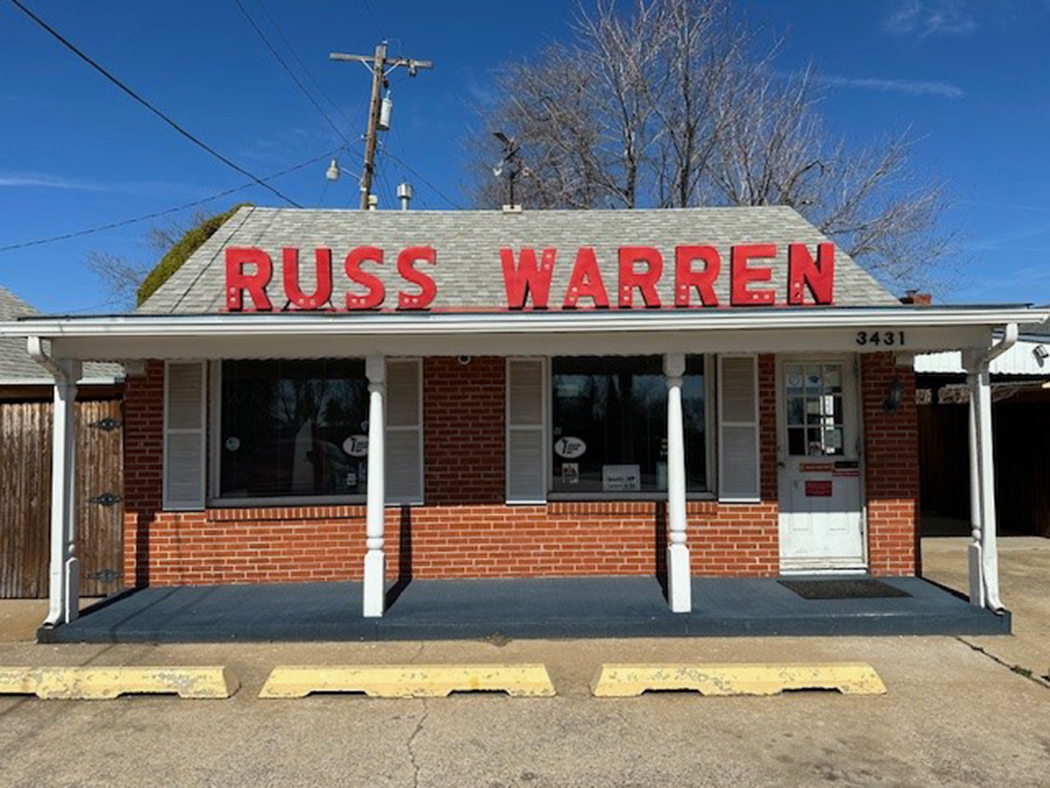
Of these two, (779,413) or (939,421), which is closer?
(779,413)

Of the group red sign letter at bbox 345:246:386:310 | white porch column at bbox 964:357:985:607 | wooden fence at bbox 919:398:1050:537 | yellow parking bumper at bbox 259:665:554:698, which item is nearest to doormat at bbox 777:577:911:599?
white porch column at bbox 964:357:985:607

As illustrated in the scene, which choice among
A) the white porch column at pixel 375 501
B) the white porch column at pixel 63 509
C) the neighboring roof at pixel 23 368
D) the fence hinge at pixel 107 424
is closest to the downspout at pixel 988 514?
the white porch column at pixel 375 501

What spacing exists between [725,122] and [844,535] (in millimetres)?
15404

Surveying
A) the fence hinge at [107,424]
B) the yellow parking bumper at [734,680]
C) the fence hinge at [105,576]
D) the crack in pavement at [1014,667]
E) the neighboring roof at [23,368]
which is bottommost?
the crack in pavement at [1014,667]

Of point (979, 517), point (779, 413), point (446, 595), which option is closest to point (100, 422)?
point (446, 595)

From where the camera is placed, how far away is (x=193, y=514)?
26.2 ft

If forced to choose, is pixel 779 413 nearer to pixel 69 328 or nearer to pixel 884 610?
pixel 884 610

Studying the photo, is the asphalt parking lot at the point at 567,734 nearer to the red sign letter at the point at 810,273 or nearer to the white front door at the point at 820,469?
the white front door at the point at 820,469

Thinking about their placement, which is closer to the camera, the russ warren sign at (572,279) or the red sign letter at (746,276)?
the russ warren sign at (572,279)

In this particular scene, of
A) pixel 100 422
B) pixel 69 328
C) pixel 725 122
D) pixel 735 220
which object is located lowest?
pixel 100 422

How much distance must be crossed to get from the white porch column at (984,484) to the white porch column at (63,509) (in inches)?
313

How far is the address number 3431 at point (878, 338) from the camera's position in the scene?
6.91 meters

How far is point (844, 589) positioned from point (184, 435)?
6.79 meters

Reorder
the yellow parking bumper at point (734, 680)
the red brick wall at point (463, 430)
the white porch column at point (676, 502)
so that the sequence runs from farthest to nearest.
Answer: the red brick wall at point (463, 430)
the white porch column at point (676, 502)
the yellow parking bumper at point (734, 680)
